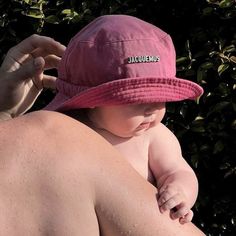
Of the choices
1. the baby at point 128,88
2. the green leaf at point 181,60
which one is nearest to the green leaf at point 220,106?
the green leaf at point 181,60

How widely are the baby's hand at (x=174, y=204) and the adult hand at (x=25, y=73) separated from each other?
2.85 feet

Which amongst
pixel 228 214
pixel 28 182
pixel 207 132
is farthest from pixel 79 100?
pixel 228 214

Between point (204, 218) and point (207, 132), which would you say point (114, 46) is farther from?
point (204, 218)

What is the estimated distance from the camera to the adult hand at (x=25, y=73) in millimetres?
2867

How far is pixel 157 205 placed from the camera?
83.8 inches

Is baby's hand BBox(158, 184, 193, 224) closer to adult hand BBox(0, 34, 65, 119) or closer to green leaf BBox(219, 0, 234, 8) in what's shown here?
adult hand BBox(0, 34, 65, 119)

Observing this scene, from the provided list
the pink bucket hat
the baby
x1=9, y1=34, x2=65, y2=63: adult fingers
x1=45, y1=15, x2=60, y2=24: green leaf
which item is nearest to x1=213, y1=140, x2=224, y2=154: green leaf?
x1=45, y1=15, x2=60, y2=24: green leaf

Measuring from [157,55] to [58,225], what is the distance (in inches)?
25.0

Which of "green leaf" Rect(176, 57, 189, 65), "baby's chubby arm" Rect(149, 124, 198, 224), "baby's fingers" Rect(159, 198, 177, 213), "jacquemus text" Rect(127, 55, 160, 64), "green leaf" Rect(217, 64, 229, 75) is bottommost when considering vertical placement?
"green leaf" Rect(176, 57, 189, 65)

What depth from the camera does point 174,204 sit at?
7.09 ft

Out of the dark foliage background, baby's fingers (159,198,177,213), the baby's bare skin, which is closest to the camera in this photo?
the baby's bare skin

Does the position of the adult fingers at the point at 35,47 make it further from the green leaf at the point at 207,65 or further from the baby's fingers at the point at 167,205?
the green leaf at the point at 207,65

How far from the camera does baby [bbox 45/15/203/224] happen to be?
2197mm

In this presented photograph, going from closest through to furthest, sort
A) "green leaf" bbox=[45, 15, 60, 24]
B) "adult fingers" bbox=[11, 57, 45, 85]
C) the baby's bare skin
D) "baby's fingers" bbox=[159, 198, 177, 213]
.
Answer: the baby's bare skin, "baby's fingers" bbox=[159, 198, 177, 213], "adult fingers" bbox=[11, 57, 45, 85], "green leaf" bbox=[45, 15, 60, 24]
